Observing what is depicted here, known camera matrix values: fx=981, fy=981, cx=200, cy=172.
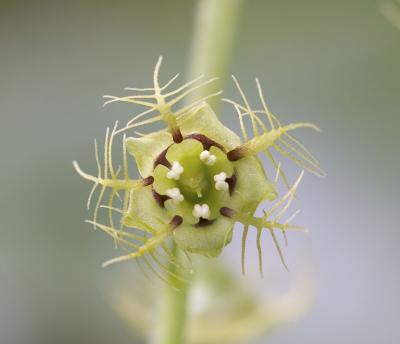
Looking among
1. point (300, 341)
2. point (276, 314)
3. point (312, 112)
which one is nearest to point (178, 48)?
point (312, 112)

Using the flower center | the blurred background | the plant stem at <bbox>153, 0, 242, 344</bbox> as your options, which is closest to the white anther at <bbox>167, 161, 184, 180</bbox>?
the flower center

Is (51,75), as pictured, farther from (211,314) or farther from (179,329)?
(179,329)

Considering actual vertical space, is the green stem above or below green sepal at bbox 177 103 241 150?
below

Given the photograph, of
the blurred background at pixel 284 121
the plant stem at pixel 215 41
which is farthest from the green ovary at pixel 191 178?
the blurred background at pixel 284 121

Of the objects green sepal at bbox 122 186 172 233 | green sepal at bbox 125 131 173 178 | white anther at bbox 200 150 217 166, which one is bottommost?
green sepal at bbox 122 186 172 233

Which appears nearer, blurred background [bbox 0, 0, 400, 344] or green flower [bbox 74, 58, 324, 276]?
green flower [bbox 74, 58, 324, 276]

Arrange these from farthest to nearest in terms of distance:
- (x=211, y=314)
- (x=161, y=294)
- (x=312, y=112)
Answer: (x=312, y=112)
(x=211, y=314)
(x=161, y=294)

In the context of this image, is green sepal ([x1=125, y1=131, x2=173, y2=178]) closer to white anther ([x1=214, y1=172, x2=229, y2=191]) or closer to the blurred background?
white anther ([x1=214, y1=172, x2=229, y2=191])
